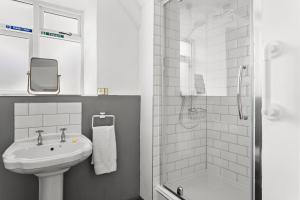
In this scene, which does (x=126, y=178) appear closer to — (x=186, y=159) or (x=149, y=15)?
(x=186, y=159)

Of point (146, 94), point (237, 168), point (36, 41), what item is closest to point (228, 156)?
point (237, 168)

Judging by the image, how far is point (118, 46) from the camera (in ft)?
6.29

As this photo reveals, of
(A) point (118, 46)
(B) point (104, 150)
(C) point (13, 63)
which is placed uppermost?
(A) point (118, 46)

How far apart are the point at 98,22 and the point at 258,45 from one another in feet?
4.95

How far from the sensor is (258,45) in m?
0.97

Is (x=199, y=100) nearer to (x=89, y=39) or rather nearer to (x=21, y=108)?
(x=89, y=39)

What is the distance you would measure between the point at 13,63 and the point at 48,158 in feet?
3.74

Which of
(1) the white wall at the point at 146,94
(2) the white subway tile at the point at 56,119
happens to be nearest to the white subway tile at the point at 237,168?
(1) the white wall at the point at 146,94

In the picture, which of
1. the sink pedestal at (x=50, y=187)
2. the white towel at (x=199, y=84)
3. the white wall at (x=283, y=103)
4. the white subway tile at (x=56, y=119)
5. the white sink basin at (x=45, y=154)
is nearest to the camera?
the white wall at (x=283, y=103)

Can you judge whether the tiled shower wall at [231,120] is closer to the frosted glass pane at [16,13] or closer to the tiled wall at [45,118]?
the tiled wall at [45,118]

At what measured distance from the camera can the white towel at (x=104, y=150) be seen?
66.5 inches

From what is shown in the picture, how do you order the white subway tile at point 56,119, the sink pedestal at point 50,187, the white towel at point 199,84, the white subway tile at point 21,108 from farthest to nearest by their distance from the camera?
1. the white towel at point 199,84
2. the white subway tile at point 56,119
3. the white subway tile at point 21,108
4. the sink pedestal at point 50,187

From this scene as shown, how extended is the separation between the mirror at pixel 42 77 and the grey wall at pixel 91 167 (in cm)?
10

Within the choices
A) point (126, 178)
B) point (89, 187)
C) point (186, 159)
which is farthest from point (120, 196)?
point (186, 159)
